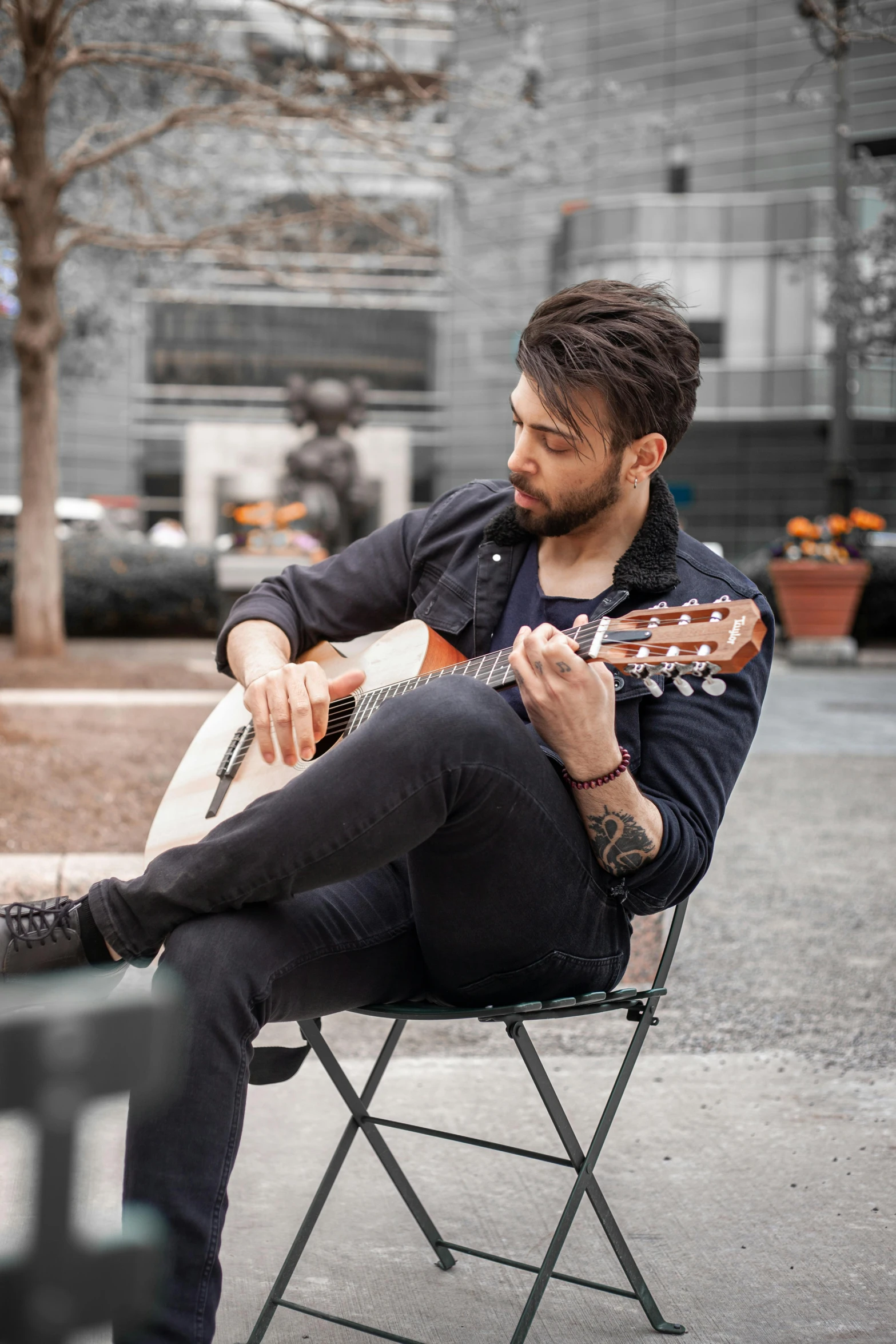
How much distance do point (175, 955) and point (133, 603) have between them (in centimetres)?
1647

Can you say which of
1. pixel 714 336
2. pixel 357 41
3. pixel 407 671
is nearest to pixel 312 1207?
pixel 407 671

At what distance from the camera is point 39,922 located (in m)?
2.21

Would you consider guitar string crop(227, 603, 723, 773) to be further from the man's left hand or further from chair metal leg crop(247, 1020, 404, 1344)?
chair metal leg crop(247, 1020, 404, 1344)

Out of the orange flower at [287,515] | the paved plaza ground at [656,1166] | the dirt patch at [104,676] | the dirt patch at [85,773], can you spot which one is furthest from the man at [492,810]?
the orange flower at [287,515]

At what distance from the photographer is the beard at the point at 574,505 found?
259 cm

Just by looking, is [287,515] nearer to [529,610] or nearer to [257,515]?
[257,515]

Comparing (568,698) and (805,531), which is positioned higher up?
(568,698)

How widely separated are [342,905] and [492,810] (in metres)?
0.35

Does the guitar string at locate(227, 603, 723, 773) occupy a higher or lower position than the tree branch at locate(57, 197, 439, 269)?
lower

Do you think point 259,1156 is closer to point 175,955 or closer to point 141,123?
point 175,955

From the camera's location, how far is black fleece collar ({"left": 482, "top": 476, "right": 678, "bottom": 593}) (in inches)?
99.7

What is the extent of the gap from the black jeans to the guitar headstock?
189mm

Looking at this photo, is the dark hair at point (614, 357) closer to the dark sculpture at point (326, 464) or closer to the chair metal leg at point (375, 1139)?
the chair metal leg at point (375, 1139)

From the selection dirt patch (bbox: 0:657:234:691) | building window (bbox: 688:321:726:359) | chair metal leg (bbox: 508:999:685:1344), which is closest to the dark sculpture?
dirt patch (bbox: 0:657:234:691)
